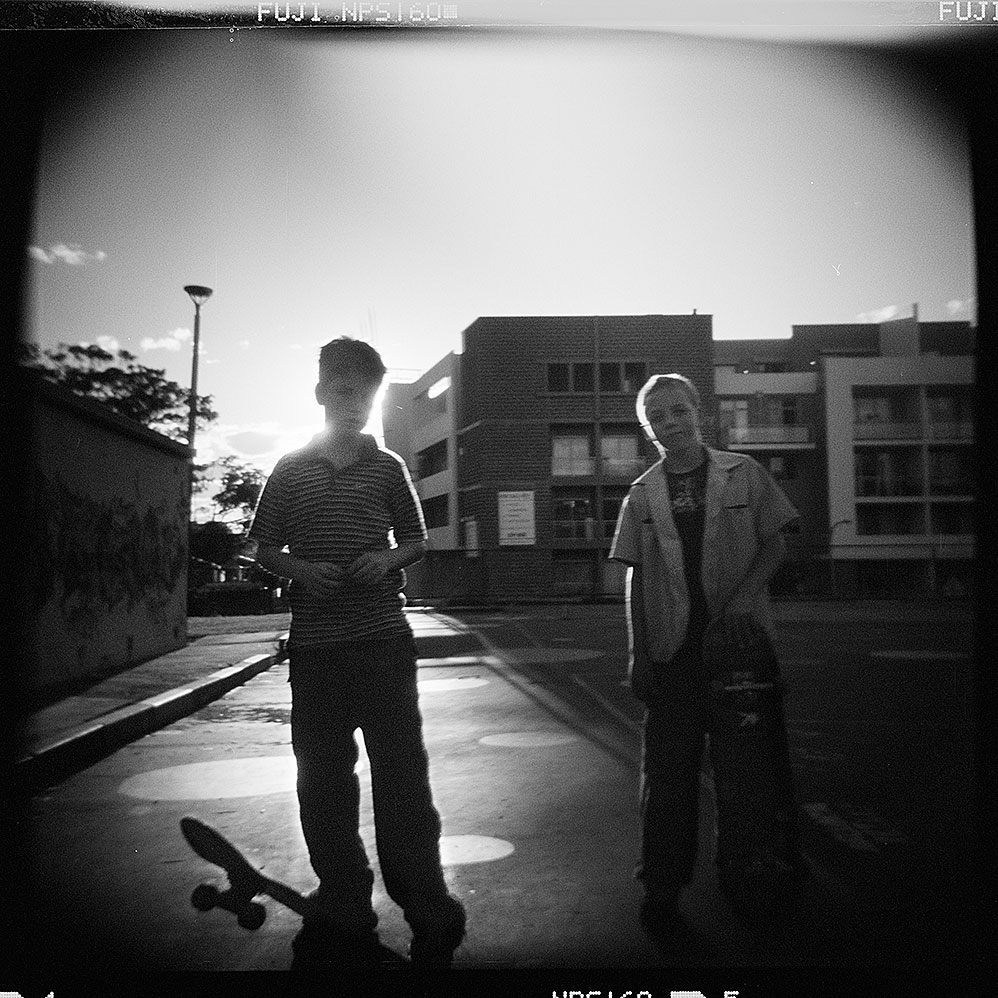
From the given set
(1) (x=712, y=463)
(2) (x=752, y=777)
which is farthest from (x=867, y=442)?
(2) (x=752, y=777)

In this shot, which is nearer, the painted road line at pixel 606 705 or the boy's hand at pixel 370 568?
the boy's hand at pixel 370 568

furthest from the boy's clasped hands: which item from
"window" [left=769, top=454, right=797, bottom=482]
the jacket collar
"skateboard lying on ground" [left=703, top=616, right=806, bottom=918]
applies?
"window" [left=769, top=454, right=797, bottom=482]

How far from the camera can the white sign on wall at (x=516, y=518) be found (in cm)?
168

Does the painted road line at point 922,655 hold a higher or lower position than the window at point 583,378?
lower

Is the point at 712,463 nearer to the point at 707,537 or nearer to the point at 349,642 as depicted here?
the point at 707,537

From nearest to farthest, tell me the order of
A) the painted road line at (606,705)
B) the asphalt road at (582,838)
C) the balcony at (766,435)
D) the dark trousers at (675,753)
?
the asphalt road at (582,838), the balcony at (766,435), the dark trousers at (675,753), the painted road line at (606,705)

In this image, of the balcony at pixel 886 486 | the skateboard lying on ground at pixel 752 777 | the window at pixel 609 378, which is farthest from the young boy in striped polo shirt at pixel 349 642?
the balcony at pixel 886 486

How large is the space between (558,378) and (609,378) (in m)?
0.11

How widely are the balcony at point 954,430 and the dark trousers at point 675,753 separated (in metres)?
0.63

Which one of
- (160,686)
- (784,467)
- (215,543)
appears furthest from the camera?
(160,686)

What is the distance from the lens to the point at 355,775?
69.1 inches

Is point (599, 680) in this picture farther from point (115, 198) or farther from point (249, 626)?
point (115, 198)

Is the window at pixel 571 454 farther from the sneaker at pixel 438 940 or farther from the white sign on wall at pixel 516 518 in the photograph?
the sneaker at pixel 438 940

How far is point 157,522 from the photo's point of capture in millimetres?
1708
